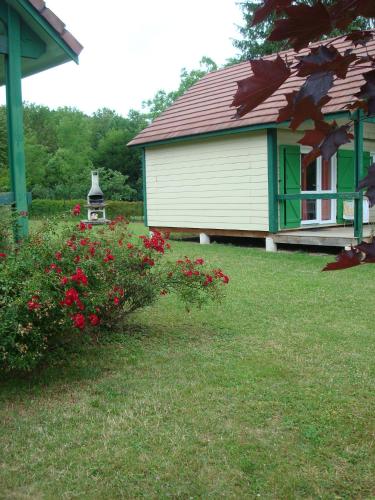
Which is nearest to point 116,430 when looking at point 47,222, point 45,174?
point 47,222

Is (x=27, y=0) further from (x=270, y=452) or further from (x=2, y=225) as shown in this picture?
(x=270, y=452)

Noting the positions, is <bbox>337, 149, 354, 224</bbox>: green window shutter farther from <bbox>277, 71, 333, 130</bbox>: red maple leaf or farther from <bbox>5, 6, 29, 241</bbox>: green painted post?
<bbox>277, 71, 333, 130</bbox>: red maple leaf

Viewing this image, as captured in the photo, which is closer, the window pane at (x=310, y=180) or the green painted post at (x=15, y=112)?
the green painted post at (x=15, y=112)

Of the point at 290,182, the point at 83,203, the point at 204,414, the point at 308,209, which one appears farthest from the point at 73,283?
the point at 83,203

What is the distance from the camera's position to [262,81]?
1398 millimetres

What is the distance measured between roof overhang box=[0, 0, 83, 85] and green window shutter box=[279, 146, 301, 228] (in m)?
7.60

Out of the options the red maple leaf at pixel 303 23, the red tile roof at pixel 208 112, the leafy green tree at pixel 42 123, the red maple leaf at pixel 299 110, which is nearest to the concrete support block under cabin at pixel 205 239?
the red tile roof at pixel 208 112

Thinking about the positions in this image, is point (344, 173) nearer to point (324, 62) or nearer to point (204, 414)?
point (204, 414)

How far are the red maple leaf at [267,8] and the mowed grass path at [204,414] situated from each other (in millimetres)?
2352

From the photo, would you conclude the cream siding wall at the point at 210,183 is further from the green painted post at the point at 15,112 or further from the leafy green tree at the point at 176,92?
the leafy green tree at the point at 176,92

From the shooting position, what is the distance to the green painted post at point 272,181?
12.9m

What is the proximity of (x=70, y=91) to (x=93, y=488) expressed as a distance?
2824 inches

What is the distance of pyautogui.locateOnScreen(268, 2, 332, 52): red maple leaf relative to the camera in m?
1.32

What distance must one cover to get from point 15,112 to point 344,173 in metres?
11.3
